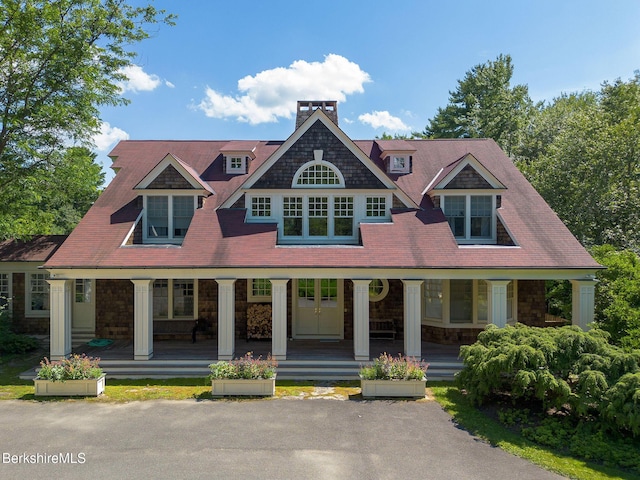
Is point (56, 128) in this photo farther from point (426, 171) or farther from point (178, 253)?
point (426, 171)

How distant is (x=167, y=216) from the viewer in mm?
15852

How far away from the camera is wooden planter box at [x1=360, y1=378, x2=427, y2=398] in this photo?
437 inches

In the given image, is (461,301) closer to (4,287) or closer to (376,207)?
(376,207)

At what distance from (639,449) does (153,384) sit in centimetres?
1211

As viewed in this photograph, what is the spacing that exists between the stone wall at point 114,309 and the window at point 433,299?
39.0ft

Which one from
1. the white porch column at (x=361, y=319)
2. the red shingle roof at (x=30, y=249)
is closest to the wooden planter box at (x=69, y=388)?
the white porch column at (x=361, y=319)

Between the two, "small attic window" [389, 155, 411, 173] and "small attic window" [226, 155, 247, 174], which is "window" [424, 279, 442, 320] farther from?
"small attic window" [226, 155, 247, 174]

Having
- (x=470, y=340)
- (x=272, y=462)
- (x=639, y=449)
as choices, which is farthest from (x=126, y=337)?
(x=639, y=449)

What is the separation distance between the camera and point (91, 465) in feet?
24.5

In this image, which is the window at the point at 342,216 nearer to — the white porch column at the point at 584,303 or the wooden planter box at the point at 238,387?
the wooden planter box at the point at 238,387

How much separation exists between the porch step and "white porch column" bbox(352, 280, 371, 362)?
0.38 meters

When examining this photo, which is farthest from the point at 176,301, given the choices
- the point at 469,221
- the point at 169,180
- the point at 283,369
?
the point at 469,221

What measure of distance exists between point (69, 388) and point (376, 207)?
11496 mm

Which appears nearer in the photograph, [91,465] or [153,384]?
[91,465]
